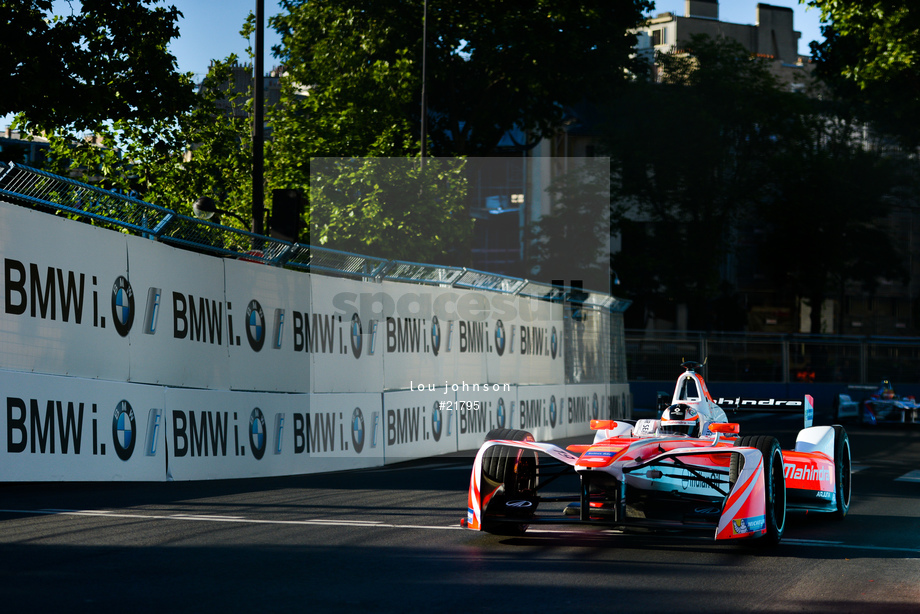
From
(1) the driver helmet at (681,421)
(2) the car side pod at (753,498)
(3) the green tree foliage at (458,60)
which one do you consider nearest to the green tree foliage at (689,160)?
(3) the green tree foliage at (458,60)

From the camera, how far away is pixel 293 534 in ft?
25.7

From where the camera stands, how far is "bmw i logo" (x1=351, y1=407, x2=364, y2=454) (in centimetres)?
1376

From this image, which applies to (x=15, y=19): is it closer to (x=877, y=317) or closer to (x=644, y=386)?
(x=644, y=386)

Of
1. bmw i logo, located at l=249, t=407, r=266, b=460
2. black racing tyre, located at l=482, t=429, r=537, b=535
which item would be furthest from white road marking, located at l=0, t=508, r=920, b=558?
bmw i logo, located at l=249, t=407, r=266, b=460

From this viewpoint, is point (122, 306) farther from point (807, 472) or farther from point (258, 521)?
point (807, 472)

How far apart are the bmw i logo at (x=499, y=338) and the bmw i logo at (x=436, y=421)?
2.35 m

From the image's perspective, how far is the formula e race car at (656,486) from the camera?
7117 millimetres

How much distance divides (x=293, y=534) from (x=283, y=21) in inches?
975

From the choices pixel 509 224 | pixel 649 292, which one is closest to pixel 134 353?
pixel 649 292

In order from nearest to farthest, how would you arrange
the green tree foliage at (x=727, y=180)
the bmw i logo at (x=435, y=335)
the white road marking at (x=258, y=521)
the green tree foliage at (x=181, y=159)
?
the white road marking at (x=258, y=521), the bmw i logo at (x=435, y=335), the green tree foliage at (x=181, y=159), the green tree foliage at (x=727, y=180)

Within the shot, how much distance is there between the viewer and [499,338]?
715 inches

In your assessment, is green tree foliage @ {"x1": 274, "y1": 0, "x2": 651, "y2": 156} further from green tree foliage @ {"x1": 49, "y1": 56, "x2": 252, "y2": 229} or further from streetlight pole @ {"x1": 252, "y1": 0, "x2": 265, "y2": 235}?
streetlight pole @ {"x1": 252, "y1": 0, "x2": 265, "y2": 235}

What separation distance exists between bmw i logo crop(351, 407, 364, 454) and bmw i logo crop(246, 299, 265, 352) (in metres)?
1.83

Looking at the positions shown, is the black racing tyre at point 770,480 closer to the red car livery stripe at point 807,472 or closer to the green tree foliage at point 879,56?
the red car livery stripe at point 807,472
